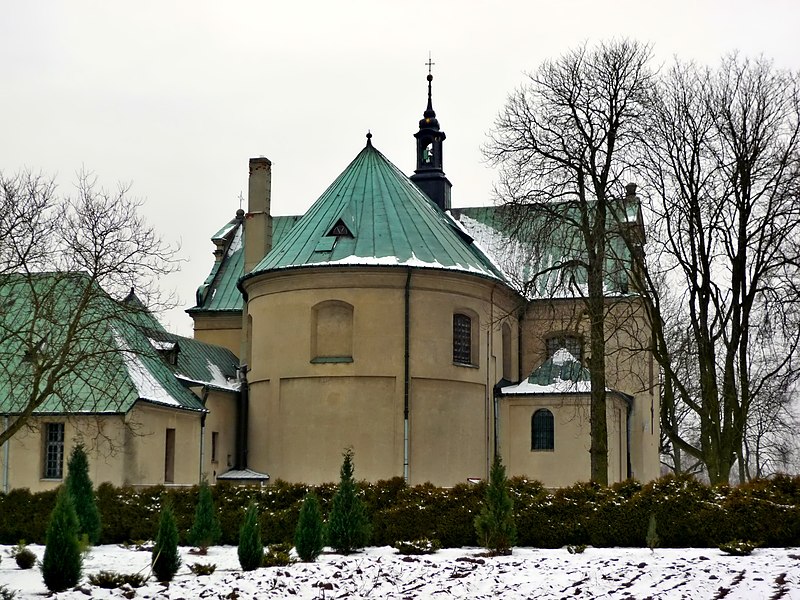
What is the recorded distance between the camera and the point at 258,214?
41156 mm

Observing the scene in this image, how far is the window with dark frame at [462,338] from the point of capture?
3516 cm

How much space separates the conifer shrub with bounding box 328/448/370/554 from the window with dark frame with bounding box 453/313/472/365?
1555 cm

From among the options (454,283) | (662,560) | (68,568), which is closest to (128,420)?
(454,283)

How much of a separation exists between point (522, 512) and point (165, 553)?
23.0ft

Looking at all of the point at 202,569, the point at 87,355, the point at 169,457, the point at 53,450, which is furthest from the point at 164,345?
the point at 202,569

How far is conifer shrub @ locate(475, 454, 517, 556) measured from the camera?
63.2 feet

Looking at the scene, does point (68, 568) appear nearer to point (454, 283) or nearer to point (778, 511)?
point (778, 511)

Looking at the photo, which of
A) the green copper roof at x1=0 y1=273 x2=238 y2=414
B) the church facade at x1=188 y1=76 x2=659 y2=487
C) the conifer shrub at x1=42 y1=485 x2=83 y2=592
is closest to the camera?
the conifer shrub at x1=42 y1=485 x2=83 y2=592

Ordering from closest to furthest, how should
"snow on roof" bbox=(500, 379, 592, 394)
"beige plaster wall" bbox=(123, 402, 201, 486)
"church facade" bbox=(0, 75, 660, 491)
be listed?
"beige plaster wall" bbox=(123, 402, 201, 486) < "church facade" bbox=(0, 75, 660, 491) < "snow on roof" bbox=(500, 379, 592, 394)

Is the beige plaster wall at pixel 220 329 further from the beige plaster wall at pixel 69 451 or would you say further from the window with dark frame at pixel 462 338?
the beige plaster wall at pixel 69 451

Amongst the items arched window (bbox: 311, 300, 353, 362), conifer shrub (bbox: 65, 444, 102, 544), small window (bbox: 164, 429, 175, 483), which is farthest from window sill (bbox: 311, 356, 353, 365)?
conifer shrub (bbox: 65, 444, 102, 544)

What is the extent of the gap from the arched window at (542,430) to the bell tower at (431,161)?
11941 mm

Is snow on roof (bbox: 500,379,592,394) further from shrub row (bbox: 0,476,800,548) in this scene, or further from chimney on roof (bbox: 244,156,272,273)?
shrub row (bbox: 0,476,800,548)

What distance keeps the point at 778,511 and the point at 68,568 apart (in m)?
11.7
